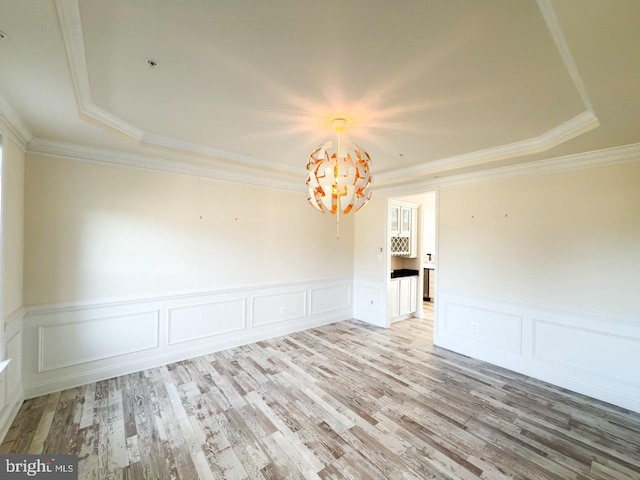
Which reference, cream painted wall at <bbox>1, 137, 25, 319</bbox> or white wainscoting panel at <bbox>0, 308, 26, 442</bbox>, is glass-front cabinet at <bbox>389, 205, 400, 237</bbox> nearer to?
cream painted wall at <bbox>1, 137, 25, 319</bbox>

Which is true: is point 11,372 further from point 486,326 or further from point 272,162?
point 486,326

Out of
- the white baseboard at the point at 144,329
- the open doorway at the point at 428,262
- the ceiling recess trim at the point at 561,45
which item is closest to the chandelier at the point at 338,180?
the ceiling recess trim at the point at 561,45

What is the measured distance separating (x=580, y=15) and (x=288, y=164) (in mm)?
3185

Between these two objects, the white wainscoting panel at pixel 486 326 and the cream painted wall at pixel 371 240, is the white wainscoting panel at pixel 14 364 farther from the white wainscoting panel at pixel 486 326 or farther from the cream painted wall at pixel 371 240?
the white wainscoting panel at pixel 486 326

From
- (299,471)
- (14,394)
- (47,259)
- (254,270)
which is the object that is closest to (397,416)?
(299,471)

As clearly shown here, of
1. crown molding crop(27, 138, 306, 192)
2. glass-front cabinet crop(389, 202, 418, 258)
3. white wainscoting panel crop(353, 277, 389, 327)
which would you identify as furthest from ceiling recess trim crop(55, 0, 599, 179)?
white wainscoting panel crop(353, 277, 389, 327)

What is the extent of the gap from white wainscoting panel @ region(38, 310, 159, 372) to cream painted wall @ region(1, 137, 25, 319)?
48cm

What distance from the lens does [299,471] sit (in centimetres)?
189

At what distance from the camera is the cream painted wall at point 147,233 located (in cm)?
278

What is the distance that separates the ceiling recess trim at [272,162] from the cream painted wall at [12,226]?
32.1 inches

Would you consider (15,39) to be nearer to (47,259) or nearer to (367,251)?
(47,259)

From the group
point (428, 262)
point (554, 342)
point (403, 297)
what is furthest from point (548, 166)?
point (428, 262)

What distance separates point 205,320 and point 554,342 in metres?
4.43

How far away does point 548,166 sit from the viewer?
10.4 feet
